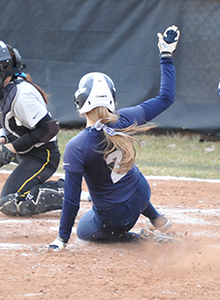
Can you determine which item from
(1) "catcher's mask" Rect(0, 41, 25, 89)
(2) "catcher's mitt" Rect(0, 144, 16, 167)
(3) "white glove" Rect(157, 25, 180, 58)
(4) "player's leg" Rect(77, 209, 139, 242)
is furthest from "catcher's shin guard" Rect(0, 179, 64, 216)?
(3) "white glove" Rect(157, 25, 180, 58)

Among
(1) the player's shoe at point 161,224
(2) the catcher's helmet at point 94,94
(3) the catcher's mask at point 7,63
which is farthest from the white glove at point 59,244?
(3) the catcher's mask at point 7,63

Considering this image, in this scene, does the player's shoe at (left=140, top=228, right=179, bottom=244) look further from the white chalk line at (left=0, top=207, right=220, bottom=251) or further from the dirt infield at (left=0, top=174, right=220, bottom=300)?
the white chalk line at (left=0, top=207, right=220, bottom=251)

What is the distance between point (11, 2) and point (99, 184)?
6.77 metres

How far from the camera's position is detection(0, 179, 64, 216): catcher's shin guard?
4309 mm

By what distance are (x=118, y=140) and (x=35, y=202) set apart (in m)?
1.61

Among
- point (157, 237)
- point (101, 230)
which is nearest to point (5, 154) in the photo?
point (101, 230)

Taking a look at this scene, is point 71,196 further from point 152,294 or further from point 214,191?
point 214,191

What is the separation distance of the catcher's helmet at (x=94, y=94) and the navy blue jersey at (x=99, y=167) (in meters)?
0.16

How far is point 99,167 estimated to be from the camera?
315cm

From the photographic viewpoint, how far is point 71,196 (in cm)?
306

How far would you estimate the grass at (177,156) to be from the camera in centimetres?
651

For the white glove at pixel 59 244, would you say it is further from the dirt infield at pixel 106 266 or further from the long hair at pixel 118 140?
the long hair at pixel 118 140

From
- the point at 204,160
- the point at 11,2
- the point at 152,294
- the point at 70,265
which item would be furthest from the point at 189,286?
the point at 11,2

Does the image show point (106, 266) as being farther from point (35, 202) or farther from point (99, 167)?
point (35, 202)
